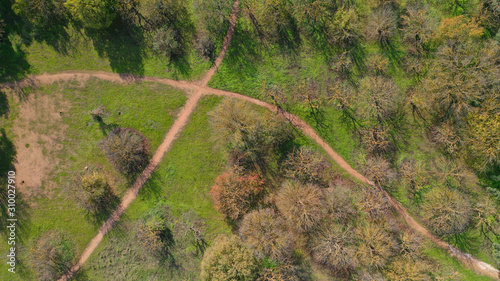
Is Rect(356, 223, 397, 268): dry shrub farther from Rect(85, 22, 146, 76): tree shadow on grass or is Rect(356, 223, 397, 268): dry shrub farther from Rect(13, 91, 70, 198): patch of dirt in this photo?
Rect(13, 91, 70, 198): patch of dirt

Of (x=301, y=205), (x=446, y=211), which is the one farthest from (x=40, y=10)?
(x=446, y=211)

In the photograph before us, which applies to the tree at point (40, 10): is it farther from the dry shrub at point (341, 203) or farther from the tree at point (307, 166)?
the dry shrub at point (341, 203)

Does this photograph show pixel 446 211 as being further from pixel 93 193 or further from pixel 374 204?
pixel 93 193

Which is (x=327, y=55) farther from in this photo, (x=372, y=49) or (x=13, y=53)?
(x=13, y=53)

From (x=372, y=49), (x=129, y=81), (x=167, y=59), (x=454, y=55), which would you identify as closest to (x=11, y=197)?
(x=129, y=81)

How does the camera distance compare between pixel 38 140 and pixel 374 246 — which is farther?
pixel 38 140
